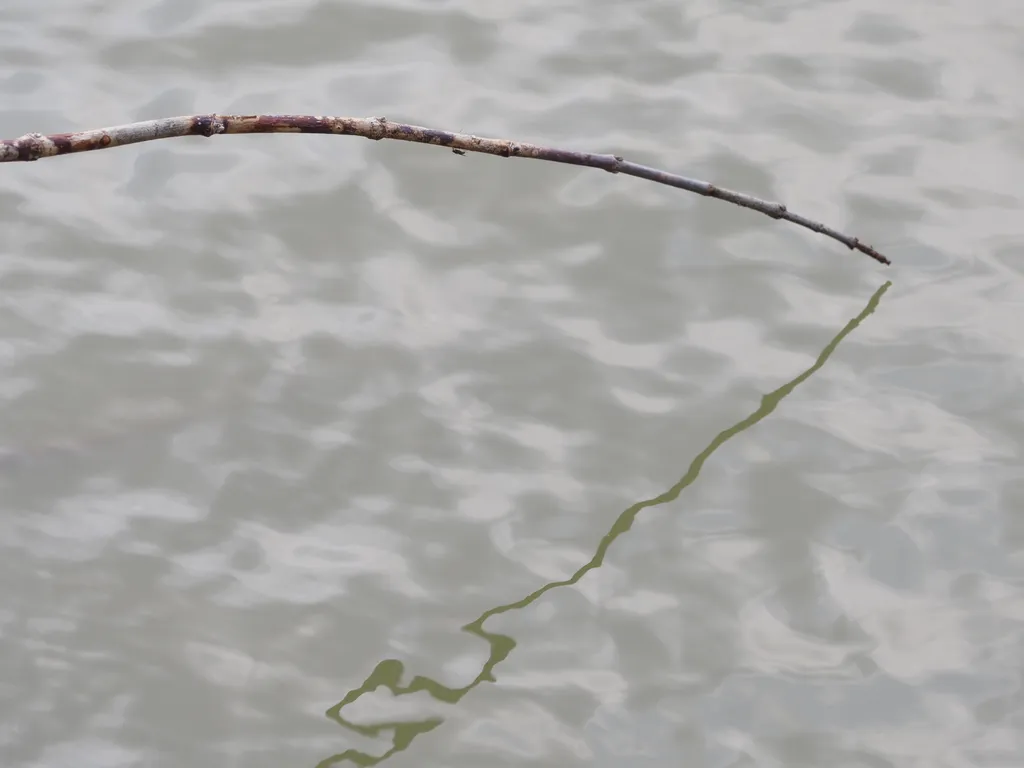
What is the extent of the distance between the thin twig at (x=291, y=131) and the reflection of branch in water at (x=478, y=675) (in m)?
0.71

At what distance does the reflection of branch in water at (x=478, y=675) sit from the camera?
271 cm

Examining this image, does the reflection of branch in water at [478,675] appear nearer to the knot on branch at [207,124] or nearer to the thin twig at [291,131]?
the thin twig at [291,131]

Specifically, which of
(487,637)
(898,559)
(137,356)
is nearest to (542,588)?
(487,637)

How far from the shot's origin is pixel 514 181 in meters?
3.86

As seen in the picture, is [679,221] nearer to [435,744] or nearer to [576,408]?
[576,408]

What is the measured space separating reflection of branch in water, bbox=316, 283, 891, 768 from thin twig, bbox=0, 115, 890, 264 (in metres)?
0.71

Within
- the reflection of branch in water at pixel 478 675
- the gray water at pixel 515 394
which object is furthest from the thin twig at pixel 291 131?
the reflection of branch in water at pixel 478 675

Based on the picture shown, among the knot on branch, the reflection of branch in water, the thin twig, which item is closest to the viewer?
the thin twig

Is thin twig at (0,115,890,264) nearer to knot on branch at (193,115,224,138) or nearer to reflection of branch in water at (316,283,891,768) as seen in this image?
knot on branch at (193,115,224,138)

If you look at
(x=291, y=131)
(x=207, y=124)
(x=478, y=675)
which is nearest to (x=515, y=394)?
(x=478, y=675)

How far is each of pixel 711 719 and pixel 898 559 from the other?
67cm

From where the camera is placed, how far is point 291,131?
8.55 ft

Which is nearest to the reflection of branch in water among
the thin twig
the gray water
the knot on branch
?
the gray water

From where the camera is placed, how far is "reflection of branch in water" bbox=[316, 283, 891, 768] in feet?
8.88
